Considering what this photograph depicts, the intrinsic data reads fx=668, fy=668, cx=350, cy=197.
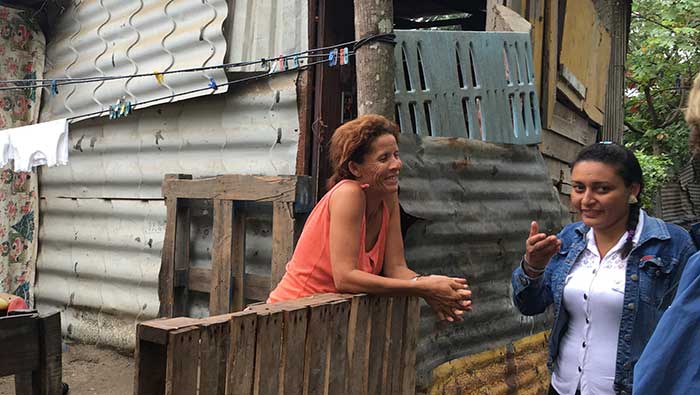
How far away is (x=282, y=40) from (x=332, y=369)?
306cm

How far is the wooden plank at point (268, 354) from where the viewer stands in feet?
7.19

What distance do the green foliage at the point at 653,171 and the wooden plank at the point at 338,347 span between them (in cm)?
1217

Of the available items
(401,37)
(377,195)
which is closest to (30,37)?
(401,37)

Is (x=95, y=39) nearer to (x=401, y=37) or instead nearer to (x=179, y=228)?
(x=179, y=228)

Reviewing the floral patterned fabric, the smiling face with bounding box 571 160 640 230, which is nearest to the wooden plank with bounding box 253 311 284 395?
the smiling face with bounding box 571 160 640 230

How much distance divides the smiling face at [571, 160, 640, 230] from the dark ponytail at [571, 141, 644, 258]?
2 cm

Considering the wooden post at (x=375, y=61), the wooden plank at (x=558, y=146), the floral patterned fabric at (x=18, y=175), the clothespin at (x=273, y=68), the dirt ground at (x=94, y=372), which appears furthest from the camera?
the floral patterned fabric at (x=18, y=175)

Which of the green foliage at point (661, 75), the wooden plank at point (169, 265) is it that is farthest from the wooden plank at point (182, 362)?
the green foliage at point (661, 75)

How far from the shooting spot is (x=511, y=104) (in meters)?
4.52

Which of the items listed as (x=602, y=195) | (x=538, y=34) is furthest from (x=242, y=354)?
(x=538, y=34)

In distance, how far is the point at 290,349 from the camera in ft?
7.52

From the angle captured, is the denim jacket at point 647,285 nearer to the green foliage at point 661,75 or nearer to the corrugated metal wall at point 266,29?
the corrugated metal wall at point 266,29

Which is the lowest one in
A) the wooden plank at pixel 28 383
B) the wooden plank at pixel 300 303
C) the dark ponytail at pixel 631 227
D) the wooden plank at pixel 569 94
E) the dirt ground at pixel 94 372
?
the dirt ground at pixel 94 372

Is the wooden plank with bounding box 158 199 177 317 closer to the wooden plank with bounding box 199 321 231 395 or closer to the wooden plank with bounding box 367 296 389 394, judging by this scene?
the wooden plank with bounding box 367 296 389 394
